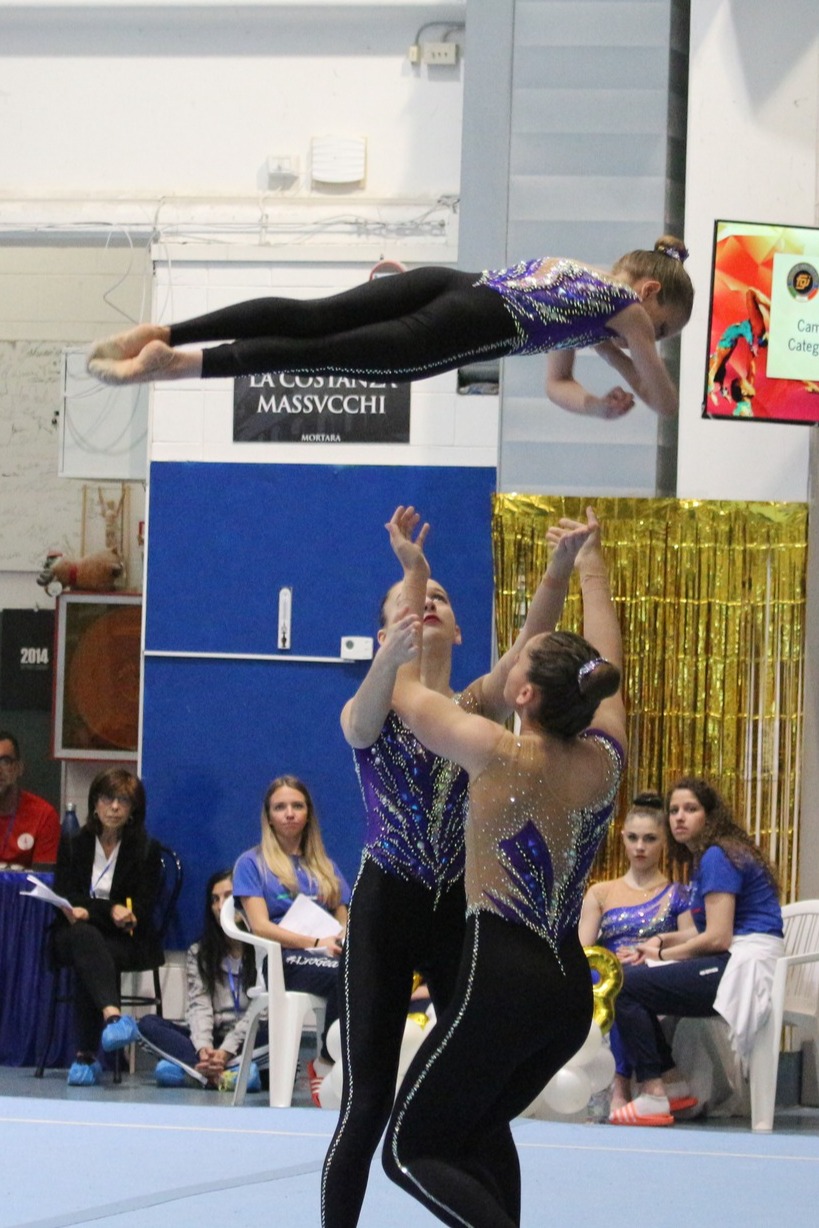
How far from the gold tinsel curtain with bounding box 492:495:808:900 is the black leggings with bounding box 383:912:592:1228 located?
3427 millimetres

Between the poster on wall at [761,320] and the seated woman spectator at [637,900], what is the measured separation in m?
1.50

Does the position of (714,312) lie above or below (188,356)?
above

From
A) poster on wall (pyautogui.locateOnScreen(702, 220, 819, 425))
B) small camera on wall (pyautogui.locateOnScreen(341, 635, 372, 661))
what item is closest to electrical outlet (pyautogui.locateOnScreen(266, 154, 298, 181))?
small camera on wall (pyautogui.locateOnScreen(341, 635, 372, 661))

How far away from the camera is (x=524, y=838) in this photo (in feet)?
8.94

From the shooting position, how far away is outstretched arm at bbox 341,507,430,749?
2857 mm

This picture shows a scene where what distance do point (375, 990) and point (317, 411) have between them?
14.8ft

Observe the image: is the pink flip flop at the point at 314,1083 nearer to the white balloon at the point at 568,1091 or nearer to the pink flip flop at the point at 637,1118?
the white balloon at the point at 568,1091

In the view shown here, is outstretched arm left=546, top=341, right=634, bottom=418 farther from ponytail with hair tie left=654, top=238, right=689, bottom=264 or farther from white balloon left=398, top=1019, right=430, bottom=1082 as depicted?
white balloon left=398, top=1019, right=430, bottom=1082

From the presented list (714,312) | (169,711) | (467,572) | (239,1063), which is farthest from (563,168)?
(239,1063)

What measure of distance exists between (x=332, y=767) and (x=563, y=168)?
2.69 metres

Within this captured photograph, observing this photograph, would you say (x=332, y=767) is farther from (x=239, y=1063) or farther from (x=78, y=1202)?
(x=78, y=1202)

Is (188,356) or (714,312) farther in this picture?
(714,312)

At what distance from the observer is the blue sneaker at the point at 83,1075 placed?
19.1 feet

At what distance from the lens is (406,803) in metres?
3.05
